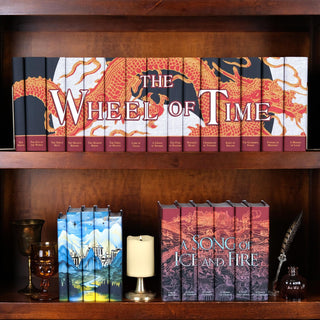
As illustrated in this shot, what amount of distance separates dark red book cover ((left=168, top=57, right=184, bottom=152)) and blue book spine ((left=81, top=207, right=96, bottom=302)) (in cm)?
31

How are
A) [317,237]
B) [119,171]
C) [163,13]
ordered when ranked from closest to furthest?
[163,13], [317,237], [119,171]

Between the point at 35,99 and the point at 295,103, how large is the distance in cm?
74

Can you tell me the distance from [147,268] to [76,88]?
57cm

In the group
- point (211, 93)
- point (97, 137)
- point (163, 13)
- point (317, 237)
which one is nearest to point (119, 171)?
point (97, 137)

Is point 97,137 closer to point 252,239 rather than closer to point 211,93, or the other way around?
point 211,93

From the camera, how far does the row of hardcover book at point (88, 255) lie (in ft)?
4.19

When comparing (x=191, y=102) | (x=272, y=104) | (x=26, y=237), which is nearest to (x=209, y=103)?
(x=191, y=102)

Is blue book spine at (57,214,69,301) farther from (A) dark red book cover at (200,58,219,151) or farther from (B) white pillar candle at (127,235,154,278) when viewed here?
(A) dark red book cover at (200,58,219,151)

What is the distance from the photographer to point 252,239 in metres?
1.29

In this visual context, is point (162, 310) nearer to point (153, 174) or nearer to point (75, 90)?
point (153, 174)

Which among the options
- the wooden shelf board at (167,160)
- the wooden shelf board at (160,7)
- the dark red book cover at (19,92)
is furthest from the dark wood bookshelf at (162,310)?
the wooden shelf board at (160,7)

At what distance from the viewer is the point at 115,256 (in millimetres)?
1290

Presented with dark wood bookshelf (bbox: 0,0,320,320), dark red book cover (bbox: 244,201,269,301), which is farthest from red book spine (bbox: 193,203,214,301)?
dark wood bookshelf (bbox: 0,0,320,320)

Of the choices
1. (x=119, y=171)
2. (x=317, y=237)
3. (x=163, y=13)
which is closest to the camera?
(x=163, y=13)
